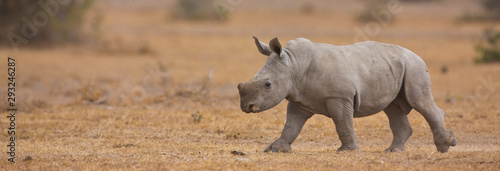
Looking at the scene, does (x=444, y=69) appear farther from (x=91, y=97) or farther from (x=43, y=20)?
(x=43, y=20)

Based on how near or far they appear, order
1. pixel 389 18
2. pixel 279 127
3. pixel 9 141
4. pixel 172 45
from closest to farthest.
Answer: pixel 9 141 < pixel 279 127 < pixel 172 45 < pixel 389 18

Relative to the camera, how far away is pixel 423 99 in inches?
270

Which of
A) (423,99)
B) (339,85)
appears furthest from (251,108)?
(423,99)

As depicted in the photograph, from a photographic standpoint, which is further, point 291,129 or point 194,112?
point 194,112

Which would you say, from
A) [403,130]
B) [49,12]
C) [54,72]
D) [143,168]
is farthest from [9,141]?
[49,12]

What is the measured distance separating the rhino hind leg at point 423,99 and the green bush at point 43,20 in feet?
52.2

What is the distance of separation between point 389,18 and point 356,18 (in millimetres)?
1678

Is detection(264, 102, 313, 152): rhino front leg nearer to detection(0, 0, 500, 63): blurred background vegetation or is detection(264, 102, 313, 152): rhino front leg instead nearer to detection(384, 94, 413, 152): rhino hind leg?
detection(384, 94, 413, 152): rhino hind leg

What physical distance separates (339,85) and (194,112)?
4.58 meters

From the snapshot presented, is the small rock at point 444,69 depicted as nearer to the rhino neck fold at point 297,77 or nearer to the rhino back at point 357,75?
the rhino back at point 357,75

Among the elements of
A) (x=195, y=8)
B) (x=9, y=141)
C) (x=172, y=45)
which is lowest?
(x=9, y=141)

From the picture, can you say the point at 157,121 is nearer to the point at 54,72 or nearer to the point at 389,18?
the point at 54,72

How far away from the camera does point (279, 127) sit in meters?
9.36

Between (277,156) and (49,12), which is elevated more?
(49,12)
